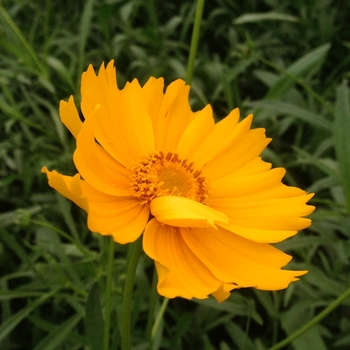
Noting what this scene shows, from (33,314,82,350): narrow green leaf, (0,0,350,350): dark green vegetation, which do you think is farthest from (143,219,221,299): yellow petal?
(33,314,82,350): narrow green leaf

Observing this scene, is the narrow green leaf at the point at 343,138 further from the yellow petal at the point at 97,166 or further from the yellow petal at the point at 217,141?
the yellow petal at the point at 97,166

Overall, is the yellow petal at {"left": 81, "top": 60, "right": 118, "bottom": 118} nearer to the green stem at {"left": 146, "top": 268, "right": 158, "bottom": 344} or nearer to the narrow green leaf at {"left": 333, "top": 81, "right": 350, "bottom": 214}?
the green stem at {"left": 146, "top": 268, "right": 158, "bottom": 344}

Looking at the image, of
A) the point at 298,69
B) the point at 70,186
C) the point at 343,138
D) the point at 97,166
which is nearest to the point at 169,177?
the point at 97,166

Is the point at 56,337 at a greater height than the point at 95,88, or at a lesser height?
lesser

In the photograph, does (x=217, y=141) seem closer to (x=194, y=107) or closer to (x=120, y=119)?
(x=120, y=119)

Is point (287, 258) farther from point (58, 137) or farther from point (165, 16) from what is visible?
point (165, 16)

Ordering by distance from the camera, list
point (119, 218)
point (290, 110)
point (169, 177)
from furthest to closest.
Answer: point (290, 110)
point (169, 177)
point (119, 218)
